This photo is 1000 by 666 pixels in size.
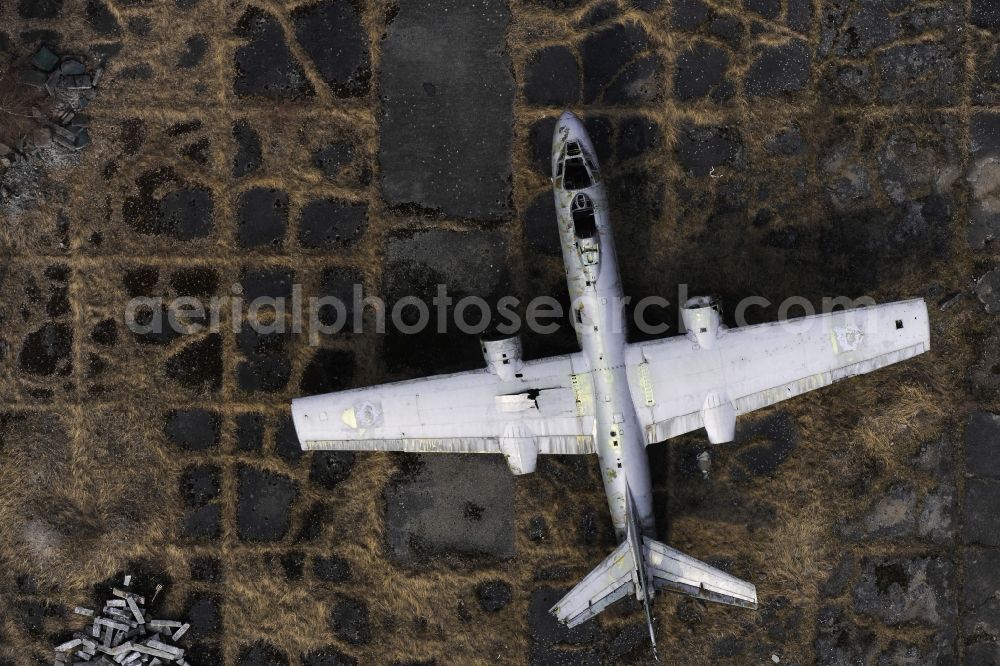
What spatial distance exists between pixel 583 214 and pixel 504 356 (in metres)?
2.97

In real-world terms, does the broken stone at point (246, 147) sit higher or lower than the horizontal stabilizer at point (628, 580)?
higher

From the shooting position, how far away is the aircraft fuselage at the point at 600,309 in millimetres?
11469

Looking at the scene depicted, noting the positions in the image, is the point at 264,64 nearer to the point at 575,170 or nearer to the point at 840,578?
the point at 575,170

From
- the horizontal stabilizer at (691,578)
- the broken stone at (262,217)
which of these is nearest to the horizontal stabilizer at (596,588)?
the horizontal stabilizer at (691,578)

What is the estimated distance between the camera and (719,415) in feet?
38.1

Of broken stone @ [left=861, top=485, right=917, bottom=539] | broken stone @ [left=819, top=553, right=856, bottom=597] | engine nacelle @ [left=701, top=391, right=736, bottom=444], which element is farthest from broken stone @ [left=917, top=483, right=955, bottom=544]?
engine nacelle @ [left=701, top=391, right=736, bottom=444]

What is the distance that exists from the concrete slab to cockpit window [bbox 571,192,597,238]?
2.05 meters

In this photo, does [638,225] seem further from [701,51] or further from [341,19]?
[341,19]

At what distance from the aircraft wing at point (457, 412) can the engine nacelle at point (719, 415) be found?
216 centimetres

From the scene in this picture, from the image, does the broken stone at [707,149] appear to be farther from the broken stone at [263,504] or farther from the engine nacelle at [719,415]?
the broken stone at [263,504]

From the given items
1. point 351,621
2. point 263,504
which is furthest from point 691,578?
point 263,504

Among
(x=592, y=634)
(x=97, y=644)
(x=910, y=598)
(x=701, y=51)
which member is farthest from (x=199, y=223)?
(x=910, y=598)

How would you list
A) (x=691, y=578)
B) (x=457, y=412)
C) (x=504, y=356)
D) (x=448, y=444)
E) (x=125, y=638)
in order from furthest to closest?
1. (x=125, y=638)
2. (x=448, y=444)
3. (x=457, y=412)
4. (x=504, y=356)
5. (x=691, y=578)

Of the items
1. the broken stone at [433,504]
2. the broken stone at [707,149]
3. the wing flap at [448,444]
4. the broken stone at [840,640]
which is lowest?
the broken stone at [840,640]
